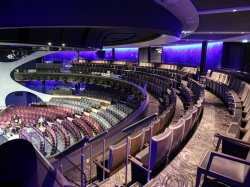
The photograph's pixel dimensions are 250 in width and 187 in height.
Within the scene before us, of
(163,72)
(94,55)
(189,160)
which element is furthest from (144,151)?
(94,55)

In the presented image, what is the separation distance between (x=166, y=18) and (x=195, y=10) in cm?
41

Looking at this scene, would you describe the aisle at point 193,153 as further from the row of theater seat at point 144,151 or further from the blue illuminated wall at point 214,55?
the blue illuminated wall at point 214,55

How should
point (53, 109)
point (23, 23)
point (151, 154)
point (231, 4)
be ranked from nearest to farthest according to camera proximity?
1. point (151, 154)
2. point (23, 23)
3. point (231, 4)
4. point (53, 109)

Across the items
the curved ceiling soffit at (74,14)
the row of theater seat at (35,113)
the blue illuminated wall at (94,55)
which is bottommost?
the row of theater seat at (35,113)

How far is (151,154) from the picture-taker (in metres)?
1.77

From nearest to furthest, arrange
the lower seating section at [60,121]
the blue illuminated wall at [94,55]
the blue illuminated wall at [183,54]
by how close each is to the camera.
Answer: the lower seating section at [60,121], the blue illuminated wall at [183,54], the blue illuminated wall at [94,55]

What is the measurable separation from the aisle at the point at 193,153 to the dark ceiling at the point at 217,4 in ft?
4.98

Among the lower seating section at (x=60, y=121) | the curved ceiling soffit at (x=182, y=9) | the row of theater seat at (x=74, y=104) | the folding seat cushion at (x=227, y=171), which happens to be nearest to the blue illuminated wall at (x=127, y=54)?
the lower seating section at (x=60, y=121)

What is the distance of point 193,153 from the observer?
6.74 ft

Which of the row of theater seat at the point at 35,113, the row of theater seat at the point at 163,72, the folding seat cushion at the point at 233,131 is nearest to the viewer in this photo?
the folding seat cushion at the point at 233,131

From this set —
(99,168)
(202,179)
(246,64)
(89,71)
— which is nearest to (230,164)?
(202,179)

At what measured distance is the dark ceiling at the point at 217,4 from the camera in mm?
2564

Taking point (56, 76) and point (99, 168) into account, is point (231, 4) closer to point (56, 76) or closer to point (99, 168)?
point (99, 168)

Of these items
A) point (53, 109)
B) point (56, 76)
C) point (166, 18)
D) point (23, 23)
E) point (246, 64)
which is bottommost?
point (53, 109)
